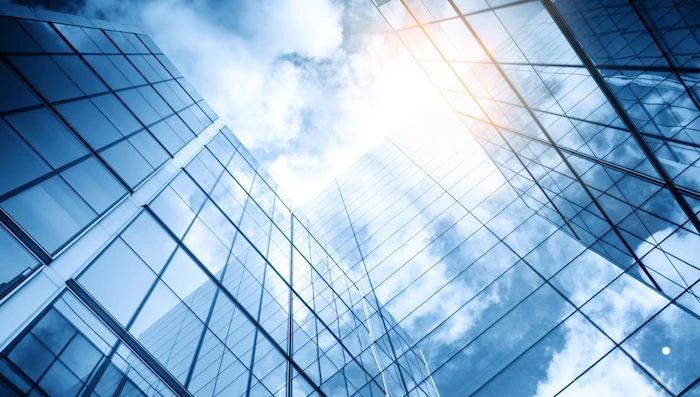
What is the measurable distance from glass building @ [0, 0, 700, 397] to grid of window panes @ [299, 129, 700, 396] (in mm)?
60

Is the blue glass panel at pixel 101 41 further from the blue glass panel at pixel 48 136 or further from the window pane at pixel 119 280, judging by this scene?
the window pane at pixel 119 280

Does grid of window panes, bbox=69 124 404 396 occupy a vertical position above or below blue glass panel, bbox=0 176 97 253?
below

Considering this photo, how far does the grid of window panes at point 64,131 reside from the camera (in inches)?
237

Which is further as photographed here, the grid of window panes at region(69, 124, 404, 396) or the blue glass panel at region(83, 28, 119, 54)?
the blue glass panel at region(83, 28, 119, 54)

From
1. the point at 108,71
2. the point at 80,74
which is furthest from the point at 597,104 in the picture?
the point at 108,71

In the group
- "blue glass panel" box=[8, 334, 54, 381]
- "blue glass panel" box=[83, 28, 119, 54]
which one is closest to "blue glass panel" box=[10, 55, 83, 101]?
"blue glass panel" box=[83, 28, 119, 54]

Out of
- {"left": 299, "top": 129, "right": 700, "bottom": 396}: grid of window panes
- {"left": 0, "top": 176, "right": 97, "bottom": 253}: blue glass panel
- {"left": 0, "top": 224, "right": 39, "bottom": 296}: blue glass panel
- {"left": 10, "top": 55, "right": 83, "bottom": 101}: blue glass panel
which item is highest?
{"left": 10, "top": 55, "right": 83, "bottom": 101}: blue glass panel

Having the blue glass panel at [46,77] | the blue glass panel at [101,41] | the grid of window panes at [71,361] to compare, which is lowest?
the grid of window panes at [71,361]

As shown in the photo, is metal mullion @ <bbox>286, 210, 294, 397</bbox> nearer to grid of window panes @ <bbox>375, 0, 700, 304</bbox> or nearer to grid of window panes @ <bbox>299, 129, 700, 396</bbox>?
grid of window panes @ <bbox>299, 129, 700, 396</bbox>

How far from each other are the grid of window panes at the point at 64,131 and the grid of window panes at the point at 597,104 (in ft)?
31.7

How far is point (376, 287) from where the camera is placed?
17.0 meters

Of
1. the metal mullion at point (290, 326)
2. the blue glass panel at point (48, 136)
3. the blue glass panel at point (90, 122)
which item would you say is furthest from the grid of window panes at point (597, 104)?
the metal mullion at point (290, 326)

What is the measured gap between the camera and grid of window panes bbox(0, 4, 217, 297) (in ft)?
19.8

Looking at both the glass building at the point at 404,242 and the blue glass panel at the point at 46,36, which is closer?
the glass building at the point at 404,242
